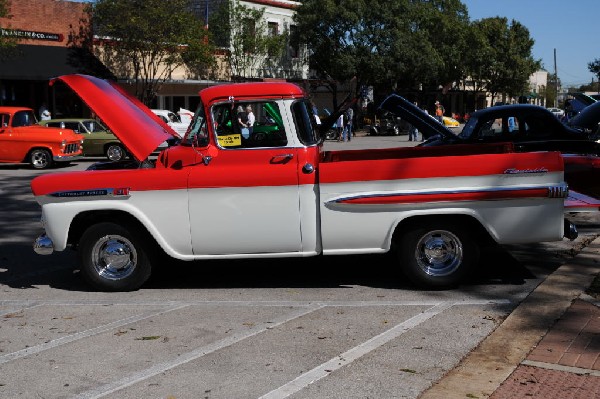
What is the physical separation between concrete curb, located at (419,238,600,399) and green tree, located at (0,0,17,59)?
82.7ft

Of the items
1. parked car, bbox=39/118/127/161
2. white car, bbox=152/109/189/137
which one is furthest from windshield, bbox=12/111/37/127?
white car, bbox=152/109/189/137

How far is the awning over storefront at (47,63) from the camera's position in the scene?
2998cm

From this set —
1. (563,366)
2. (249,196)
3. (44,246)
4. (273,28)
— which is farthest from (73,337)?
(273,28)

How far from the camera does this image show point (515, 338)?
562cm

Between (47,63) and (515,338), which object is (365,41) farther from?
(515,338)

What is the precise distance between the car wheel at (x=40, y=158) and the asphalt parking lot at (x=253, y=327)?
12.9m

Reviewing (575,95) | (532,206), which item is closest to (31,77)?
(575,95)

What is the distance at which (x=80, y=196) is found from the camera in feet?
23.4

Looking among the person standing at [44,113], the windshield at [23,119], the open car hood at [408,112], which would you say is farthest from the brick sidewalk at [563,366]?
the person standing at [44,113]

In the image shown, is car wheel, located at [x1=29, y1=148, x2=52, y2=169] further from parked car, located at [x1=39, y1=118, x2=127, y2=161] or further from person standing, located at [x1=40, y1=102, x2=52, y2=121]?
person standing, located at [x1=40, y1=102, x2=52, y2=121]

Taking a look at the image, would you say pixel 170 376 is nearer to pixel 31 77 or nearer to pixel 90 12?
pixel 31 77

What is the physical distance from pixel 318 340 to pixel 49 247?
10.5 ft

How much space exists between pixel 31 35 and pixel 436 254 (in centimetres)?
2892

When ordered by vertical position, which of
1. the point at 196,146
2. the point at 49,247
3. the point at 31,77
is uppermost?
the point at 31,77
